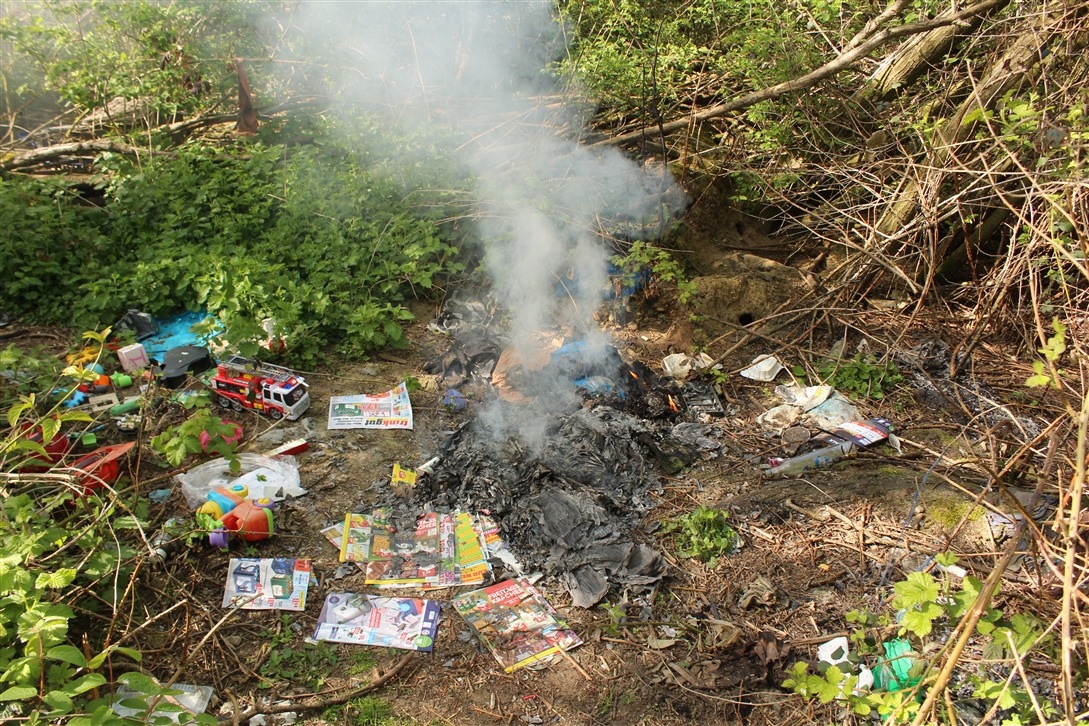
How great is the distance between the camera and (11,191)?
5379mm

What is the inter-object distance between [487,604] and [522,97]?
4.88 meters

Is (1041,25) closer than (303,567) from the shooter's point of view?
No

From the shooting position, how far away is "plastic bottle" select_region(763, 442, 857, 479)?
13.1ft

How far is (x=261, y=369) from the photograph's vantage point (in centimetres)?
442

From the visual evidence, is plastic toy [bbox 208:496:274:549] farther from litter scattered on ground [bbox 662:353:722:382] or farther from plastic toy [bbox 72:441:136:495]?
litter scattered on ground [bbox 662:353:722:382]

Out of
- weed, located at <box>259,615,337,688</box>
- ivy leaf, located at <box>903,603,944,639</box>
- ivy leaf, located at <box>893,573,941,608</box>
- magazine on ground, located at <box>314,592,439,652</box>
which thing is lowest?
weed, located at <box>259,615,337,688</box>

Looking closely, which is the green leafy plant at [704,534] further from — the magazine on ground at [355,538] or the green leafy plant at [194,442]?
the green leafy plant at [194,442]

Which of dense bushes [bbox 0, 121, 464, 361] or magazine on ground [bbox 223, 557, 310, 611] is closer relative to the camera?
magazine on ground [bbox 223, 557, 310, 611]

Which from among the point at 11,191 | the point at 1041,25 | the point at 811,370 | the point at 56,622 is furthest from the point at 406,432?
the point at 1041,25

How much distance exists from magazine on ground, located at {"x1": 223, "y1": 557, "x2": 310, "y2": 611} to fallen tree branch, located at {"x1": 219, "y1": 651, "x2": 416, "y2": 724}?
46 cm

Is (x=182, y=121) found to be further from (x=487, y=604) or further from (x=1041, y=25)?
(x=1041, y=25)

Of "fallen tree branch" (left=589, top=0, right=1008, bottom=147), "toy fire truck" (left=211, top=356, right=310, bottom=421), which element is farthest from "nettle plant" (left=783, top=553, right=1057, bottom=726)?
"fallen tree branch" (left=589, top=0, right=1008, bottom=147)

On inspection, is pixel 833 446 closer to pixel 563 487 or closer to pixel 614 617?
pixel 563 487

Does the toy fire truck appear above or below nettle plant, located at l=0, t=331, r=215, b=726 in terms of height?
below
